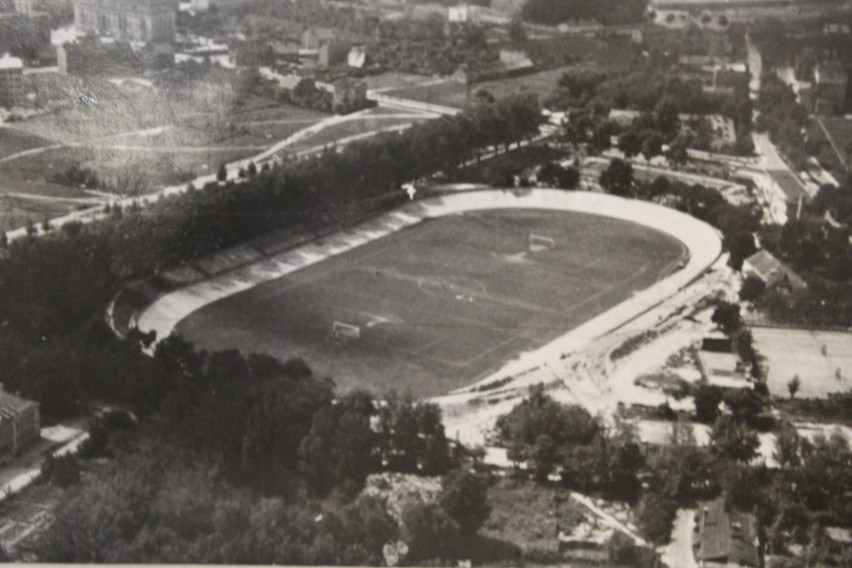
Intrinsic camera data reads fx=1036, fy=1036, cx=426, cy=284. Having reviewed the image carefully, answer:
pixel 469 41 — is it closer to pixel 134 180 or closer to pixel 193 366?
pixel 134 180

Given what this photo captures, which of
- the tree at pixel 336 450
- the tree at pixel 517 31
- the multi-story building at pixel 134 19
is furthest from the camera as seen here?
the tree at pixel 517 31

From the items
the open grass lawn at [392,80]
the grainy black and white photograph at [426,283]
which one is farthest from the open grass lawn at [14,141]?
the open grass lawn at [392,80]

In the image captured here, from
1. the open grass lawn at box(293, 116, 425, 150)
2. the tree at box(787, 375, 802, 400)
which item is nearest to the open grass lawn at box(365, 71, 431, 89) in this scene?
the open grass lawn at box(293, 116, 425, 150)

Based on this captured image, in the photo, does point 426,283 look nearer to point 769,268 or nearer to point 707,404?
point 707,404

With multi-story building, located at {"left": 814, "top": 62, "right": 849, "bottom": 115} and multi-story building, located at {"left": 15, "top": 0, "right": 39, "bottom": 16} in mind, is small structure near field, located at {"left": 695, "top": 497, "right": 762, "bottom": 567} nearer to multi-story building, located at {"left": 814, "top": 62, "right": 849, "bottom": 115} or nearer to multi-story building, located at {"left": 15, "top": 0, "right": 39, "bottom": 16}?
multi-story building, located at {"left": 814, "top": 62, "right": 849, "bottom": 115}

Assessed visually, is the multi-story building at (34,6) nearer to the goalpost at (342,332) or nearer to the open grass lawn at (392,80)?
the goalpost at (342,332)
